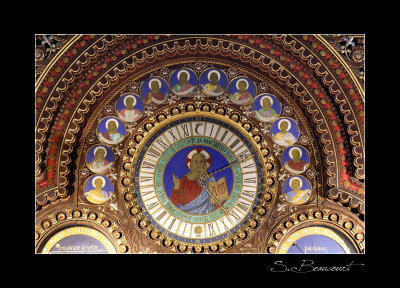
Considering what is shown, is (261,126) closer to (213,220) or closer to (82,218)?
(213,220)

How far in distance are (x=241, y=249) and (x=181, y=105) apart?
184cm

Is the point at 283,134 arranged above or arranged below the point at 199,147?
above

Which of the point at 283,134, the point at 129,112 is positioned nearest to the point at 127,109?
the point at 129,112

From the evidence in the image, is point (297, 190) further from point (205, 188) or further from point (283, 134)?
point (205, 188)

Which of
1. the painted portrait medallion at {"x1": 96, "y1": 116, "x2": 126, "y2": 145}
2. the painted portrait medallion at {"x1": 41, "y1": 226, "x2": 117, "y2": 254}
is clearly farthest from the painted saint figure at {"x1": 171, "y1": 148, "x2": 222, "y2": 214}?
the painted portrait medallion at {"x1": 41, "y1": 226, "x2": 117, "y2": 254}

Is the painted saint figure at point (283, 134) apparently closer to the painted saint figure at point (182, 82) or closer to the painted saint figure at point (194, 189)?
the painted saint figure at point (194, 189)

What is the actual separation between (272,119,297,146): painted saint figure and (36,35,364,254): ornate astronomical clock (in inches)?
0.5

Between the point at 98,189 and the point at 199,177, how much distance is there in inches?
47.5

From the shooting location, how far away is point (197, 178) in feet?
28.3

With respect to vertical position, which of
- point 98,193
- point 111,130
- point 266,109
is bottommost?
point 98,193

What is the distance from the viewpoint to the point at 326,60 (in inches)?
333

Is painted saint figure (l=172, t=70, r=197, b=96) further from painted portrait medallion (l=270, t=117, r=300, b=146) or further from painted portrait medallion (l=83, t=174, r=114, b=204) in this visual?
painted portrait medallion (l=83, t=174, r=114, b=204)

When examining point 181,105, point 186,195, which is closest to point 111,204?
point 186,195

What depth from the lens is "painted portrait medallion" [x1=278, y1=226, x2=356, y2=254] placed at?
843 cm
